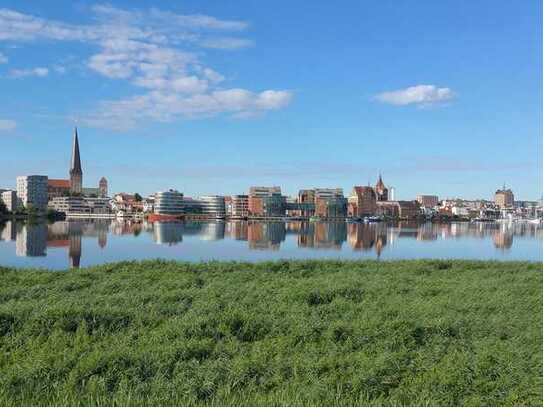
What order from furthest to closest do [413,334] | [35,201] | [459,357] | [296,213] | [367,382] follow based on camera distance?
[296,213], [35,201], [413,334], [459,357], [367,382]

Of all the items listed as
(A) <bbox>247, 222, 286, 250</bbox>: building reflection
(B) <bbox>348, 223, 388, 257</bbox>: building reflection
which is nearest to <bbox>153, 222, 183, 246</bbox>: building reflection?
(A) <bbox>247, 222, 286, 250</bbox>: building reflection

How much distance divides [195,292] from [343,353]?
366cm

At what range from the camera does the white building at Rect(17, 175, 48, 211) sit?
172625mm

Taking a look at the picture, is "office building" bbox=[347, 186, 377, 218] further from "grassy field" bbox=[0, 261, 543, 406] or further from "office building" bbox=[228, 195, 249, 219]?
"grassy field" bbox=[0, 261, 543, 406]

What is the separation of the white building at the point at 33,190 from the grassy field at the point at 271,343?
175717 millimetres

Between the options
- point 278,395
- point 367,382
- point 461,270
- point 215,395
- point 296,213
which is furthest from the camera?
point 296,213

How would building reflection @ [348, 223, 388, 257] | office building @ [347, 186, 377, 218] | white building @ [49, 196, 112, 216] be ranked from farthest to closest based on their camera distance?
1. office building @ [347, 186, 377, 218]
2. white building @ [49, 196, 112, 216]
3. building reflection @ [348, 223, 388, 257]

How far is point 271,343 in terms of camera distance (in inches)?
264

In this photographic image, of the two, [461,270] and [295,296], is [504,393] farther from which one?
[461,270]

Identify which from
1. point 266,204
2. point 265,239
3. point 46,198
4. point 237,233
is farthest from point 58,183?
point 265,239

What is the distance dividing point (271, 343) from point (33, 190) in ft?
601

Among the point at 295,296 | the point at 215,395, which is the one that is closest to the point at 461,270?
the point at 295,296

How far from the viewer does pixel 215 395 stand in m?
5.20

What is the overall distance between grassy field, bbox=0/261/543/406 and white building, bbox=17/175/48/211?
175717 mm
